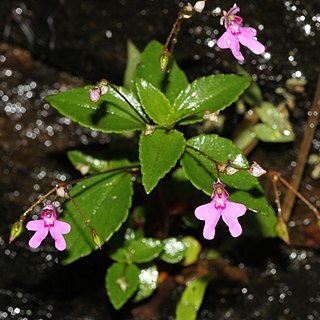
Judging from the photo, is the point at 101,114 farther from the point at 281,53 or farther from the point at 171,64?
the point at 281,53

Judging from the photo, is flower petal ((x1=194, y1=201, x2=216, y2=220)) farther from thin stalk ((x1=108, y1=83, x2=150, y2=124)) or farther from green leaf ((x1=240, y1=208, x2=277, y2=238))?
green leaf ((x1=240, y1=208, x2=277, y2=238))

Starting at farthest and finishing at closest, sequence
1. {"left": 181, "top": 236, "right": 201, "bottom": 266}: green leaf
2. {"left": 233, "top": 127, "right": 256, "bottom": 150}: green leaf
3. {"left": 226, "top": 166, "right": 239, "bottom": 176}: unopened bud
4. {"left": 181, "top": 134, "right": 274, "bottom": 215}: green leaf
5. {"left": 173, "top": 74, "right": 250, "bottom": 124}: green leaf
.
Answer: {"left": 233, "top": 127, "right": 256, "bottom": 150}: green leaf
{"left": 181, "top": 236, "right": 201, "bottom": 266}: green leaf
{"left": 173, "top": 74, "right": 250, "bottom": 124}: green leaf
{"left": 181, "top": 134, "right": 274, "bottom": 215}: green leaf
{"left": 226, "top": 166, "right": 239, "bottom": 176}: unopened bud

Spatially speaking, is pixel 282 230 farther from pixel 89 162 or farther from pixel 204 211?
pixel 89 162

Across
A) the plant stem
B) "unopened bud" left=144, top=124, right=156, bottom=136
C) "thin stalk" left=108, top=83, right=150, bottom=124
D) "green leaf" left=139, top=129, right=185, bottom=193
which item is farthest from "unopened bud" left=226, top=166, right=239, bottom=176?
the plant stem

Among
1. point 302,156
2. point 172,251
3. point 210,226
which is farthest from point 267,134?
point 210,226

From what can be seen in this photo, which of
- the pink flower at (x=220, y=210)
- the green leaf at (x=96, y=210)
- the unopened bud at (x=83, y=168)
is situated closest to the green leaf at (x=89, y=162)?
the unopened bud at (x=83, y=168)

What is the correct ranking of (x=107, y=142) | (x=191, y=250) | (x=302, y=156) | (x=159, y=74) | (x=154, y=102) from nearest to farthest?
1. (x=154, y=102)
2. (x=159, y=74)
3. (x=191, y=250)
4. (x=302, y=156)
5. (x=107, y=142)
